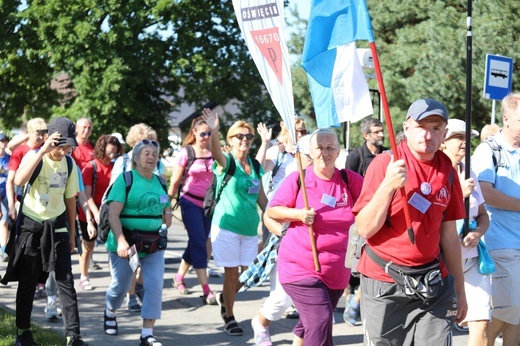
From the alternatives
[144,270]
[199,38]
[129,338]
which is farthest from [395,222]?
[199,38]

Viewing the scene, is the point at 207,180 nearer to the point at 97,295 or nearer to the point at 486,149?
the point at 97,295

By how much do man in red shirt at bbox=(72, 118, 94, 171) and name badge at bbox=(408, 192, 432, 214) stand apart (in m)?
6.87

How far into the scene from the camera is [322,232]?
6.27m

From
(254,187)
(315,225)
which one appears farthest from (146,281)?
(315,225)

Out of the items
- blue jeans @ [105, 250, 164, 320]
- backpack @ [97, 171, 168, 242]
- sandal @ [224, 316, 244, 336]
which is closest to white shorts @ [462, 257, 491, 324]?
sandal @ [224, 316, 244, 336]

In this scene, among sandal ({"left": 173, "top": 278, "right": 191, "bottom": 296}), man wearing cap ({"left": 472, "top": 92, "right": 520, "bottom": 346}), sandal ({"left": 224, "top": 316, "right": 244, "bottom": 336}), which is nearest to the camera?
man wearing cap ({"left": 472, "top": 92, "right": 520, "bottom": 346})

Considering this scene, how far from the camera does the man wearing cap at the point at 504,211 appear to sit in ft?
21.3

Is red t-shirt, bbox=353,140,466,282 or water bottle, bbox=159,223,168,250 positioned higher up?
red t-shirt, bbox=353,140,466,282

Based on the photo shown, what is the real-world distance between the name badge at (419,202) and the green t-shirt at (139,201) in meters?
3.63

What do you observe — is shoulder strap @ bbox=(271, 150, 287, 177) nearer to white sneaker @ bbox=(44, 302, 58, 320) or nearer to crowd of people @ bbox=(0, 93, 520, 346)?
crowd of people @ bbox=(0, 93, 520, 346)

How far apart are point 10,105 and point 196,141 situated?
2714cm

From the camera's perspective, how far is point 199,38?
31.5 m

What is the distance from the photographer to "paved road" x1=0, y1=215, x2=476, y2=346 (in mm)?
8102

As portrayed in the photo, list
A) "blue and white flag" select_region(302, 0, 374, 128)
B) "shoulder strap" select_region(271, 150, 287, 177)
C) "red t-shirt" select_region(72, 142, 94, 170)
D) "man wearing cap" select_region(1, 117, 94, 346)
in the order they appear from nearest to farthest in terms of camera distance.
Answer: "blue and white flag" select_region(302, 0, 374, 128), "man wearing cap" select_region(1, 117, 94, 346), "shoulder strap" select_region(271, 150, 287, 177), "red t-shirt" select_region(72, 142, 94, 170)
